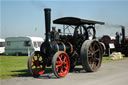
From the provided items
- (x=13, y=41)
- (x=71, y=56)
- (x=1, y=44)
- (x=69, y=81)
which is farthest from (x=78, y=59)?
(x=1, y=44)

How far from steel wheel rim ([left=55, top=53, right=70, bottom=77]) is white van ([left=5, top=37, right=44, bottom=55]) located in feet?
51.5

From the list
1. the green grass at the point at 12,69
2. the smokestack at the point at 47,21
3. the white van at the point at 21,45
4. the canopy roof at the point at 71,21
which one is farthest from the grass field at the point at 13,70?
the white van at the point at 21,45

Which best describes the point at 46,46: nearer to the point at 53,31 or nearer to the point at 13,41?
the point at 53,31

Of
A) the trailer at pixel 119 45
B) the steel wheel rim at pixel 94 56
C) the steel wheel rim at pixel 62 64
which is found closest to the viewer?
the steel wheel rim at pixel 62 64

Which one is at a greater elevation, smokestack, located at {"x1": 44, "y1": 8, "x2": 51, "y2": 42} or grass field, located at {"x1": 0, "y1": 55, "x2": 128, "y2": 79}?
smokestack, located at {"x1": 44, "y1": 8, "x2": 51, "y2": 42}

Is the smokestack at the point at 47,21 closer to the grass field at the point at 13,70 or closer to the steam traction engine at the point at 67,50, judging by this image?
the steam traction engine at the point at 67,50

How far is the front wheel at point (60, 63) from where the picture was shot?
24.6ft

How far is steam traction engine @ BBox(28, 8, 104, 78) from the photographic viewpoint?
8104 millimetres

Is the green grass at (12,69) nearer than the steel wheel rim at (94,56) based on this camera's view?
Yes

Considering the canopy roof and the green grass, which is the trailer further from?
the canopy roof

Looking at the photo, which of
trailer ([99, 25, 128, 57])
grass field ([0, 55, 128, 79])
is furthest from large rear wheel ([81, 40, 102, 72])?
trailer ([99, 25, 128, 57])

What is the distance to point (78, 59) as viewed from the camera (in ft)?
31.0

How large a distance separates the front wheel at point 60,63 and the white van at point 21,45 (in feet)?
51.7

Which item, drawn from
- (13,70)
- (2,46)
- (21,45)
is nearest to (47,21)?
(13,70)
